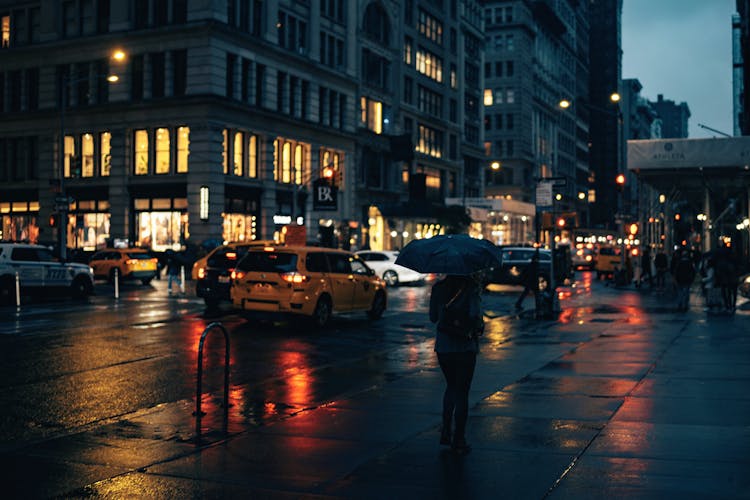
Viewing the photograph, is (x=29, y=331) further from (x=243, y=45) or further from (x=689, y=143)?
(x=243, y=45)

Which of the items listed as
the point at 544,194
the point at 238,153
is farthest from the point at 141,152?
the point at 544,194

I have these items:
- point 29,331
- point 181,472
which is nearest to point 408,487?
point 181,472

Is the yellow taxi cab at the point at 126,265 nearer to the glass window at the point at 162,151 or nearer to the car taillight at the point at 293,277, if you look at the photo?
the glass window at the point at 162,151

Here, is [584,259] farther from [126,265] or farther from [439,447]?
[439,447]

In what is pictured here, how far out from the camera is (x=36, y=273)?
26688mm

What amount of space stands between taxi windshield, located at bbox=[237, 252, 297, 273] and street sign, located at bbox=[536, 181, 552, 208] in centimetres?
809

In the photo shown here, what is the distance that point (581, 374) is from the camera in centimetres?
1310

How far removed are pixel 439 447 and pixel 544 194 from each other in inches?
672

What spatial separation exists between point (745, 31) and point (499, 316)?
55531 mm

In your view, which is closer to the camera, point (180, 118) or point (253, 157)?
point (180, 118)

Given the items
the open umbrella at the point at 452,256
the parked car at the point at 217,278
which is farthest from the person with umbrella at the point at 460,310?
the parked car at the point at 217,278

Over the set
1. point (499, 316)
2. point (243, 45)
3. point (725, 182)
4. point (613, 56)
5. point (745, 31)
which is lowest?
point (499, 316)

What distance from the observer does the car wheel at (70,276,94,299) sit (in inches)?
1105

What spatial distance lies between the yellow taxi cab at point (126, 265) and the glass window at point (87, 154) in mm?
18119
